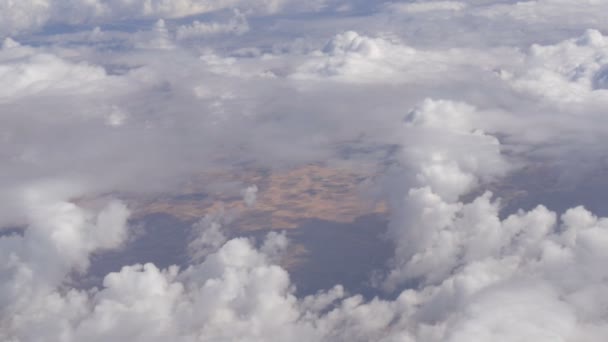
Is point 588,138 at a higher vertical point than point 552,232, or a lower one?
lower

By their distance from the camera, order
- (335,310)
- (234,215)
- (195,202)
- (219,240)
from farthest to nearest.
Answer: (195,202)
(234,215)
(219,240)
(335,310)

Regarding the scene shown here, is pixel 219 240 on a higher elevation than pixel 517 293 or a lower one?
lower

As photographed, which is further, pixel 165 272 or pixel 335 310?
pixel 165 272

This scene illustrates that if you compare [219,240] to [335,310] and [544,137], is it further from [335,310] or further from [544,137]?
[544,137]

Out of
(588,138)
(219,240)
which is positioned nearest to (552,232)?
(219,240)

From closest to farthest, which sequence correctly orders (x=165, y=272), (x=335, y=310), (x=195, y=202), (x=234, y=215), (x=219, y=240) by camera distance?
(x=335, y=310)
(x=165, y=272)
(x=219, y=240)
(x=234, y=215)
(x=195, y=202)

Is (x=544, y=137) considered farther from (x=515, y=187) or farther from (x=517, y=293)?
(x=517, y=293)

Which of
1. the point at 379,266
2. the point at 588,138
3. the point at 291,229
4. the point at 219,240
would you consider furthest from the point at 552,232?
the point at 588,138

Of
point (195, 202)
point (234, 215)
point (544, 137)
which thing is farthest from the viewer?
point (544, 137)

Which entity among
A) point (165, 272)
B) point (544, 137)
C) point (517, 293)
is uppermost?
point (517, 293)
